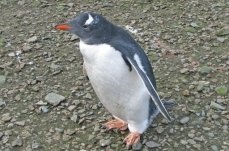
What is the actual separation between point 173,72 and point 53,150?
1.26 m

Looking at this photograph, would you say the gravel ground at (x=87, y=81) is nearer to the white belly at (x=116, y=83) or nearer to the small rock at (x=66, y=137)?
the small rock at (x=66, y=137)

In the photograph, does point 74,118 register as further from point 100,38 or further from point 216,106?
point 216,106

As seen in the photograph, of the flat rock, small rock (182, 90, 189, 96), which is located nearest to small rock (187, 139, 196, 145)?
small rock (182, 90, 189, 96)

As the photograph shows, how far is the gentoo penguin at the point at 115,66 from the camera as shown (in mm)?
2225

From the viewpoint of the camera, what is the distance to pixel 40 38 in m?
3.91

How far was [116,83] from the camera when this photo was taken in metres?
2.31

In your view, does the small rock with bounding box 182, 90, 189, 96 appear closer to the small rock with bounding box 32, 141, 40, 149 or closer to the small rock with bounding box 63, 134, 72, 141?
the small rock with bounding box 63, 134, 72, 141

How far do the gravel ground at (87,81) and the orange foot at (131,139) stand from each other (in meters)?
0.04

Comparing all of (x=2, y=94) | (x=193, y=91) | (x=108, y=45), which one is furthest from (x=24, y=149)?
(x=193, y=91)

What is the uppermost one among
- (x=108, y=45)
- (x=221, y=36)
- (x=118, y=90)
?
(x=108, y=45)

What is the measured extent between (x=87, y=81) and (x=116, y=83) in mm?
989

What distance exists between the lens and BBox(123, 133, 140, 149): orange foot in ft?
8.45

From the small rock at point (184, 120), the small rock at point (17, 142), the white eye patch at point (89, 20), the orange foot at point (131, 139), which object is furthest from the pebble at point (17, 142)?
the small rock at point (184, 120)

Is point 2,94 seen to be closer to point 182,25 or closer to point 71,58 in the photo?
point 71,58
